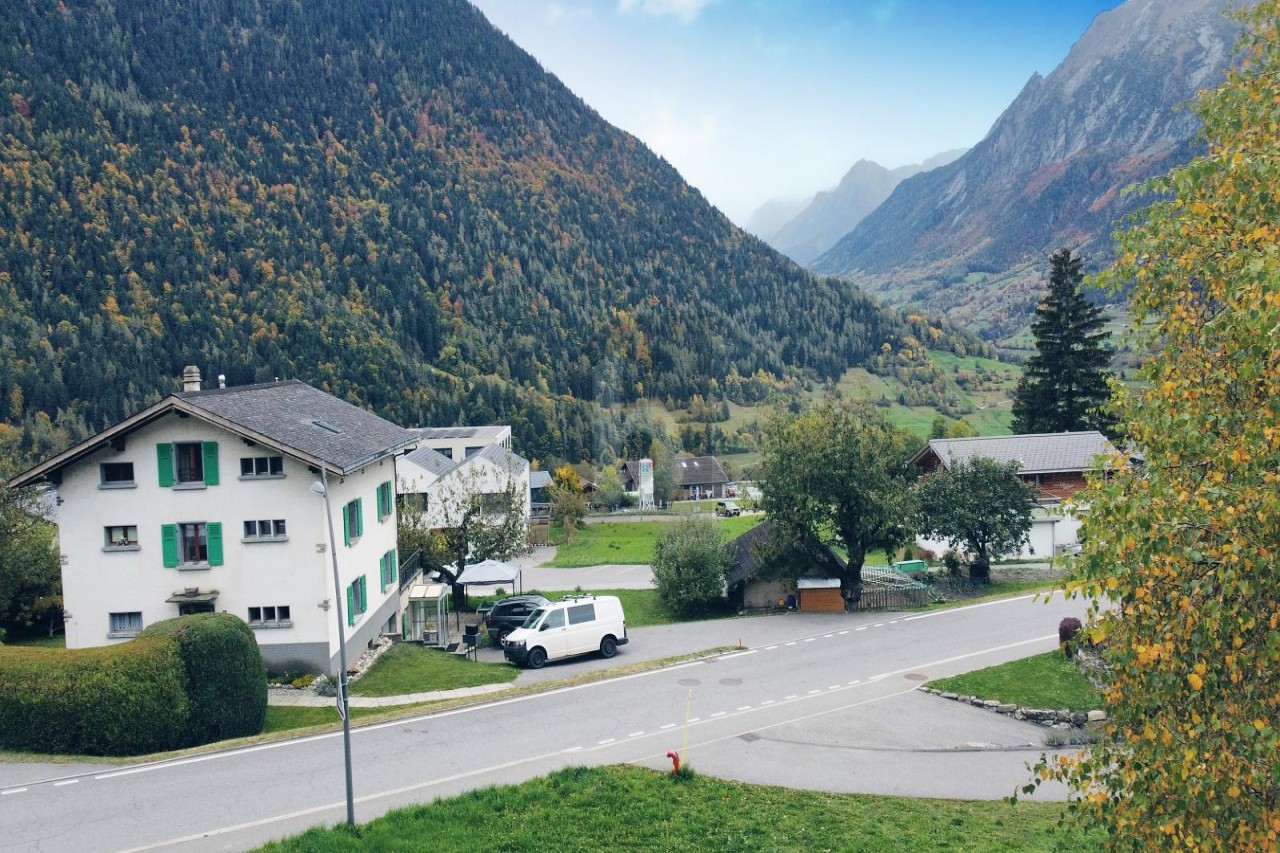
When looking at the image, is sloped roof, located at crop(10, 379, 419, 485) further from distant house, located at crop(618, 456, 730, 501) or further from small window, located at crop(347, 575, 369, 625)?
distant house, located at crop(618, 456, 730, 501)

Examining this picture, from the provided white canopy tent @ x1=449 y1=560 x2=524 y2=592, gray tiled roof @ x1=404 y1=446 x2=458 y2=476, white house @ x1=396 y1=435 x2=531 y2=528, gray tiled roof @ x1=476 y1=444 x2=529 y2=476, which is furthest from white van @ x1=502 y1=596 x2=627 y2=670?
gray tiled roof @ x1=404 y1=446 x2=458 y2=476

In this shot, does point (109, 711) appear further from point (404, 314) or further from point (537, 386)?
point (404, 314)

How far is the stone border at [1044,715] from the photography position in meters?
20.8

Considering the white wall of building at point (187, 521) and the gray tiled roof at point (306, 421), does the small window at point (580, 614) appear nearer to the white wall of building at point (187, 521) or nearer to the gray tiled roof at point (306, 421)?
the white wall of building at point (187, 521)

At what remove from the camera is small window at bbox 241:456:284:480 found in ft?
86.0

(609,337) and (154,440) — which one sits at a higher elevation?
(609,337)

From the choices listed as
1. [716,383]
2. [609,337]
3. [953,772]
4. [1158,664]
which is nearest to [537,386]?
[609,337]

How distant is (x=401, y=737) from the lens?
19.9m

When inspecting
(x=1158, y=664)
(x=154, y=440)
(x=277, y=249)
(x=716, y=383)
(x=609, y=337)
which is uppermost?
(x=277, y=249)

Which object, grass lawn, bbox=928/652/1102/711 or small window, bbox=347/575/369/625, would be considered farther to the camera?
small window, bbox=347/575/369/625

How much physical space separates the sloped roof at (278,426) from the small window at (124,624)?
488 centimetres

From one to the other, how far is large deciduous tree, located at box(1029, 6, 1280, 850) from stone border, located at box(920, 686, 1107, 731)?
15538 mm

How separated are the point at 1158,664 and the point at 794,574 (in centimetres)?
3027

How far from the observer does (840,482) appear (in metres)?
34.1
